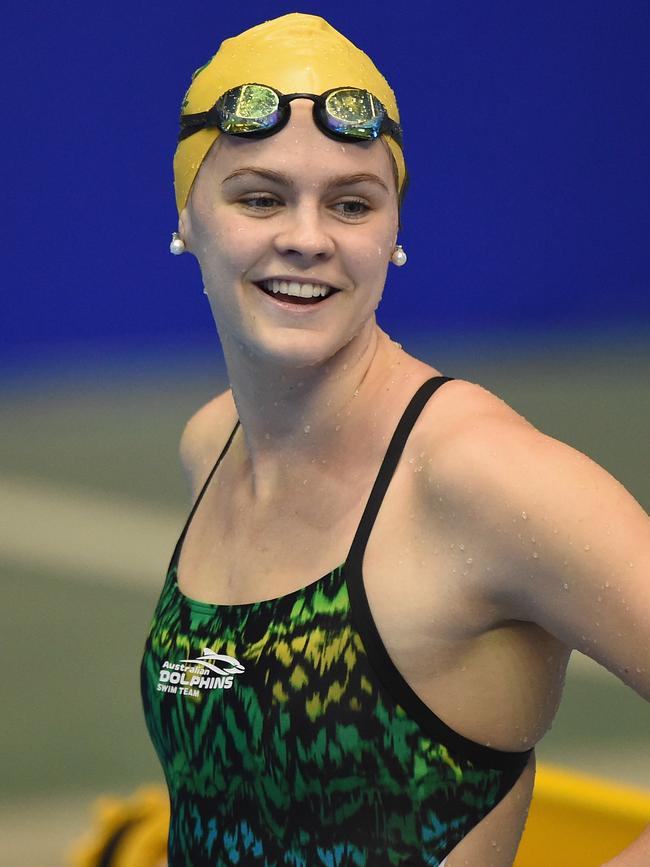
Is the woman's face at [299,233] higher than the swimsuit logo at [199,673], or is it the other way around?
the woman's face at [299,233]

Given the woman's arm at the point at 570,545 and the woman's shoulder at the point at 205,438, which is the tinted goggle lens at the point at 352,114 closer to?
the woman's arm at the point at 570,545

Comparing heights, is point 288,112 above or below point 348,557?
above

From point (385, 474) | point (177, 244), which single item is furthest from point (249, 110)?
point (385, 474)

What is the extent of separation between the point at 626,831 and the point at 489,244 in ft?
14.6

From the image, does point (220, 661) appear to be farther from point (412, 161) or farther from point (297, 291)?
point (412, 161)

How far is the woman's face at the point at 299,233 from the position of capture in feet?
6.24

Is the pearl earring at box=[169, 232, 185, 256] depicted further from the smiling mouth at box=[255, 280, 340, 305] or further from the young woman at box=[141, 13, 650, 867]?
the smiling mouth at box=[255, 280, 340, 305]

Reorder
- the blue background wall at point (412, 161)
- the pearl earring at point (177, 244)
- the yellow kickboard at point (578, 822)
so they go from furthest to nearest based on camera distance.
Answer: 1. the blue background wall at point (412, 161)
2. the yellow kickboard at point (578, 822)
3. the pearl earring at point (177, 244)

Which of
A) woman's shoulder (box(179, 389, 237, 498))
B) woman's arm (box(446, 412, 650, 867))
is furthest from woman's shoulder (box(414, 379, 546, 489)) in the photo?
woman's shoulder (box(179, 389, 237, 498))

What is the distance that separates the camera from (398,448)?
1903 millimetres

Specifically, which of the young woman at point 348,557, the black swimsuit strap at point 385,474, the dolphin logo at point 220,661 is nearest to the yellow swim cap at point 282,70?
the young woman at point 348,557

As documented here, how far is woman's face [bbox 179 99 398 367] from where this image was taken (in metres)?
1.90

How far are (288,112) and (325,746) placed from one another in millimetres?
863

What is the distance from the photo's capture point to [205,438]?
2.54 metres
